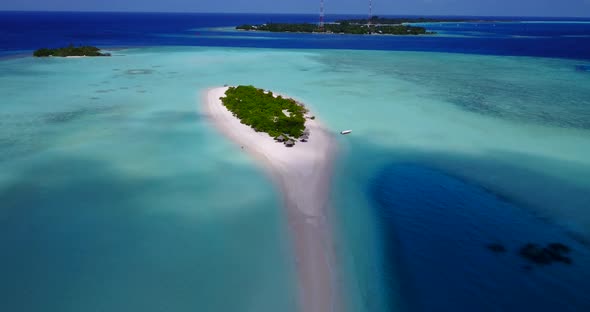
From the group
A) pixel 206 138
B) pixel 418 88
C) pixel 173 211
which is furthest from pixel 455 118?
pixel 173 211

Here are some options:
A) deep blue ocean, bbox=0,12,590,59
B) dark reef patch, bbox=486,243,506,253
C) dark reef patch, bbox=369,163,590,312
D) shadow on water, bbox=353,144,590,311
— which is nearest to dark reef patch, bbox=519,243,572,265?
dark reef patch, bbox=369,163,590,312

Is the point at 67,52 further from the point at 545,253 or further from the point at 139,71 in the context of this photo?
the point at 545,253

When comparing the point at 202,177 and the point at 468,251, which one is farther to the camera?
the point at 202,177

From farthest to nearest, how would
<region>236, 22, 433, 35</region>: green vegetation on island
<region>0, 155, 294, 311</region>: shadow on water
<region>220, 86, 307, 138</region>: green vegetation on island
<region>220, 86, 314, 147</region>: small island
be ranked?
<region>236, 22, 433, 35</region>: green vegetation on island < <region>220, 86, 307, 138</region>: green vegetation on island < <region>220, 86, 314, 147</region>: small island < <region>0, 155, 294, 311</region>: shadow on water

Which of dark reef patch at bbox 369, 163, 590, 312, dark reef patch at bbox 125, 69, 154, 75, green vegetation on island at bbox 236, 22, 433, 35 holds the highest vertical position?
green vegetation on island at bbox 236, 22, 433, 35

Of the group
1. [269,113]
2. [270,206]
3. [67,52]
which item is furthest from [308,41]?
[270,206]

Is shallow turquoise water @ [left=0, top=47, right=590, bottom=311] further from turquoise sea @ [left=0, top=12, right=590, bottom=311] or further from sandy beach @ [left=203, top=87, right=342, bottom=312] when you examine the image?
sandy beach @ [left=203, top=87, right=342, bottom=312]

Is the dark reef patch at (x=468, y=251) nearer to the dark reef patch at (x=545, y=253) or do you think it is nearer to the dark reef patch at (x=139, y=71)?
the dark reef patch at (x=545, y=253)
